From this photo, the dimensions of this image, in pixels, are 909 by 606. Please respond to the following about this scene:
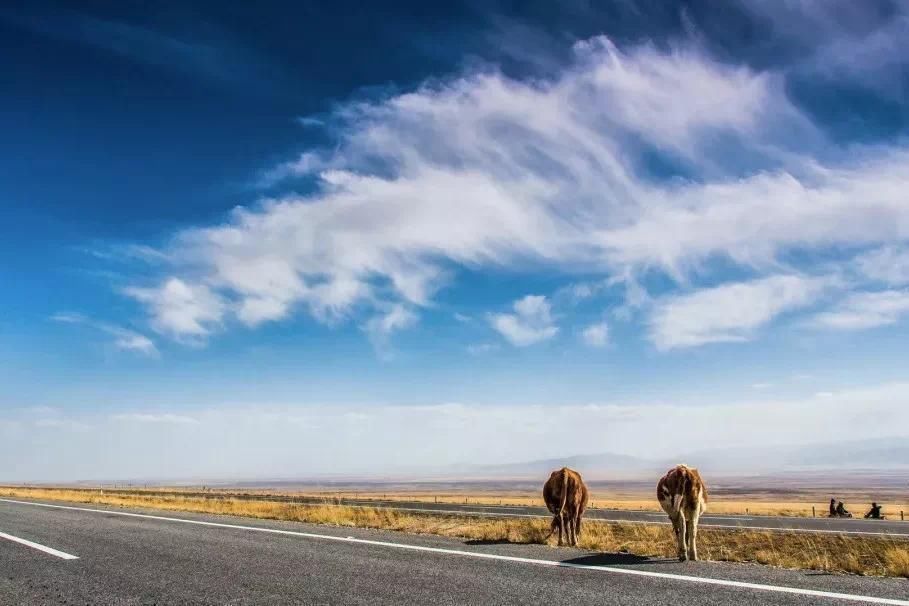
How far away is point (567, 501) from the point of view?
14.3 meters

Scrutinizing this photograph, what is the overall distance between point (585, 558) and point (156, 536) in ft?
29.0

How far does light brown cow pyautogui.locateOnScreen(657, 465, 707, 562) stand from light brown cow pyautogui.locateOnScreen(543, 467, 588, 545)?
2.97 meters

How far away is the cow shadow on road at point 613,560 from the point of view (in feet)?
30.1

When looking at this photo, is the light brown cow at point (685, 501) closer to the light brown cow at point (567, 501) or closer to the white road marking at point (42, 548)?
the light brown cow at point (567, 501)

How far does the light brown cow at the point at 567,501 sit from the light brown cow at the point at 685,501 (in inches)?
117

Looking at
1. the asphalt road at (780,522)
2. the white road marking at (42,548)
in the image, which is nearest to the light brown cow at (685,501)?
the white road marking at (42,548)

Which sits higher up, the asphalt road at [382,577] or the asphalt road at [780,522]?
the asphalt road at [382,577]

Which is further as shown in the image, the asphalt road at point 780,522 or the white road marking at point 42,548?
the asphalt road at point 780,522

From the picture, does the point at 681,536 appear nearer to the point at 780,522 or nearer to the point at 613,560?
the point at 613,560

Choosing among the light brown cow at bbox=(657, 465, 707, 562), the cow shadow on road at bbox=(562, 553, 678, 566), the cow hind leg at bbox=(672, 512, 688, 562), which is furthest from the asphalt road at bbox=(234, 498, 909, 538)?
the cow shadow on road at bbox=(562, 553, 678, 566)

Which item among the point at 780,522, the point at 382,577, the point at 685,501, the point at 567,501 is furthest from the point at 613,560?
the point at 780,522

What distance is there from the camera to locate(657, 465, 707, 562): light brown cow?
10.5m

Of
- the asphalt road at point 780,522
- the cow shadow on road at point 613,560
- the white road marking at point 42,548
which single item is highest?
the cow shadow on road at point 613,560

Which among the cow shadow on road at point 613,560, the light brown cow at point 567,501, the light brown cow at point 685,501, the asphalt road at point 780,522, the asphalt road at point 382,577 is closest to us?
the asphalt road at point 382,577
